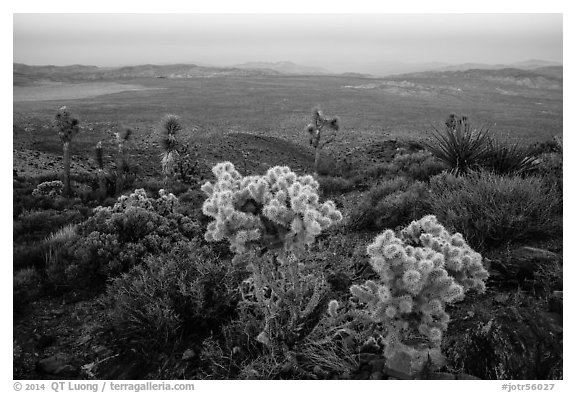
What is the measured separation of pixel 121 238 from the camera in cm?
592

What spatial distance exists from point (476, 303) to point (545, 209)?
223 centimetres

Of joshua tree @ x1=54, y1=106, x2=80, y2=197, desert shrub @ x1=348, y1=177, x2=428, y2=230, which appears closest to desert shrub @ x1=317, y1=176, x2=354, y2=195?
desert shrub @ x1=348, y1=177, x2=428, y2=230

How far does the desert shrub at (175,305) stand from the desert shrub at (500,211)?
294cm

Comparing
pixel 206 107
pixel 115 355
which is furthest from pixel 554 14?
pixel 206 107

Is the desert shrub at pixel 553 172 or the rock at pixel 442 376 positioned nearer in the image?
the rock at pixel 442 376

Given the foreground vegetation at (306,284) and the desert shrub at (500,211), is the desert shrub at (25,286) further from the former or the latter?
the desert shrub at (500,211)

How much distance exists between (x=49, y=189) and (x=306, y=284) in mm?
7172

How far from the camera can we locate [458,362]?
327 cm

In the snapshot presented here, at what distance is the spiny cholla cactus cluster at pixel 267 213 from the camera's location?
10.6ft

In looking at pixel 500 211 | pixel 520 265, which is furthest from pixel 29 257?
pixel 500 211

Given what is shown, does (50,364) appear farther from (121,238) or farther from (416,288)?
(416,288)

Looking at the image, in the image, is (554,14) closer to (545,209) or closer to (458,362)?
(545,209)

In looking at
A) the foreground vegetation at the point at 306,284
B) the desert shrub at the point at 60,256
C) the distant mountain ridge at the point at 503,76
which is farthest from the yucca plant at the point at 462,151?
the distant mountain ridge at the point at 503,76

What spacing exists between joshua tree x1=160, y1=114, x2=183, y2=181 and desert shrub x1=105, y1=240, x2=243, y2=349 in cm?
761
